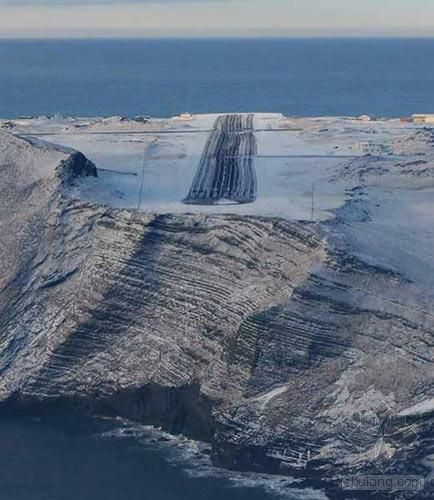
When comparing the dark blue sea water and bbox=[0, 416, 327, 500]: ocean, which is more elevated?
the dark blue sea water

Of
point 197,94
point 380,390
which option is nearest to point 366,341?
point 380,390

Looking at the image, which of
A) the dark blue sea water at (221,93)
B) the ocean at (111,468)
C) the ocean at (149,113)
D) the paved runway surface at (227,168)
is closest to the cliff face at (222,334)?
the ocean at (111,468)

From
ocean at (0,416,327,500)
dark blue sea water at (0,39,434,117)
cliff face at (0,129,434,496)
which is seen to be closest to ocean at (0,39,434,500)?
ocean at (0,416,327,500)

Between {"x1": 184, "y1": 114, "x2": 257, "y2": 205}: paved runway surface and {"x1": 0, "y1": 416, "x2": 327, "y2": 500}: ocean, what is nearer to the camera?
{"x1": 0, "y1": 416, "x2": 327, "y2": 500}: ocean

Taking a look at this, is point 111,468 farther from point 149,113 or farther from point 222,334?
point 149,113

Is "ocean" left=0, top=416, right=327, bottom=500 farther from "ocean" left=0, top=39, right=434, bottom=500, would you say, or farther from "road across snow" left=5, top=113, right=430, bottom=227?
"road across snow" left=5, top=113, right=430, bottom=227

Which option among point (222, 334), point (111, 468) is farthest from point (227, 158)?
point (111, 468)
